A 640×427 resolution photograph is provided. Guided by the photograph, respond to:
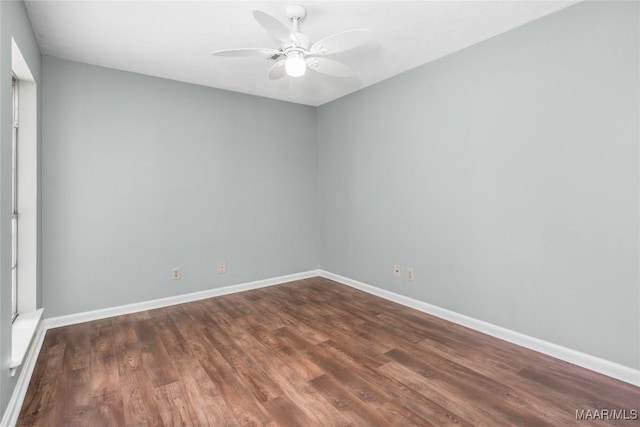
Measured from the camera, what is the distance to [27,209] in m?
2.65

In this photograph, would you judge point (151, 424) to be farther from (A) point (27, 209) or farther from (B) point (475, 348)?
(B) point (475, 348)

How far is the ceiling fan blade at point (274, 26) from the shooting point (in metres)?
1.83

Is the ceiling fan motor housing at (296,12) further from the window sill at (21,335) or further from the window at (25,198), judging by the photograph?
the window sill at (21,335)

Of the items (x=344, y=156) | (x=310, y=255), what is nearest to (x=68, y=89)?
(x=344, y=156)

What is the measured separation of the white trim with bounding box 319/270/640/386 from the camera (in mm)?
2123

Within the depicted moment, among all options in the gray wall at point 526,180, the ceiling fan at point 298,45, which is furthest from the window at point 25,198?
the gray wall at point 526,180

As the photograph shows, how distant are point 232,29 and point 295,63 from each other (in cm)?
72

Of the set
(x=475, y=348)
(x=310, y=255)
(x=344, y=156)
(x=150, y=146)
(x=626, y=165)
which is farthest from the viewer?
(x=310, y=255)

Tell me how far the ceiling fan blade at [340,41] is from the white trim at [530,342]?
97.8 inches

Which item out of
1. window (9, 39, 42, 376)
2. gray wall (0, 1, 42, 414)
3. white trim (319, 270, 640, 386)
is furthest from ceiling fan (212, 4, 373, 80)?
white trim (319, 270, 640, 386)

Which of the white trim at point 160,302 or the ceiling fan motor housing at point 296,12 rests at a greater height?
the ceiling fan motor housing at point 296,12

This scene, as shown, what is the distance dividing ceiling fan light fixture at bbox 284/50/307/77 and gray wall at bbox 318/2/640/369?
1.56 meters

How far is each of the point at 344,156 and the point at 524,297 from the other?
2.61 metres

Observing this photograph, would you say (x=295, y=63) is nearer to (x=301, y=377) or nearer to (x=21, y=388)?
(x=301, y=377)
